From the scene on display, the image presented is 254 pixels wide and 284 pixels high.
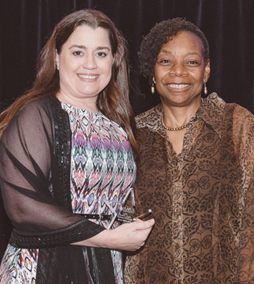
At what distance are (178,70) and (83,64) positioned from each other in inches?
26.5

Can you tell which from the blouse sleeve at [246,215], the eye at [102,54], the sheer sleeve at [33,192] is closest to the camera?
the sheer sleeve at [33,192]

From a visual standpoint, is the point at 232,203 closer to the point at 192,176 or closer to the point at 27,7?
the point at 192,176

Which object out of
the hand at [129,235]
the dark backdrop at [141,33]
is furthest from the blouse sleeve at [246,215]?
the dark backdrop at [141,33]

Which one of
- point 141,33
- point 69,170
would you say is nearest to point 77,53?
point 69,170

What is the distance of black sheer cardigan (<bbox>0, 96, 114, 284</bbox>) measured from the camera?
206cm

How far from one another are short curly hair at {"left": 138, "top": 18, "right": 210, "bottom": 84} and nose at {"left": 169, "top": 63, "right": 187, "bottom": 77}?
0.41 feet

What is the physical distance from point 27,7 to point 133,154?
1.94 metres

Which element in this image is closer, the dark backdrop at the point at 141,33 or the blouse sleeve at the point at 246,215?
the blouse sleeve at the point at 246,215

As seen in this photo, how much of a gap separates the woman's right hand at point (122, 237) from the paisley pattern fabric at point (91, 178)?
126mm

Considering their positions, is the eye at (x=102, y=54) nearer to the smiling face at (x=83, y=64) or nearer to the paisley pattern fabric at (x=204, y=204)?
the smiling face at (x=83, y=64)

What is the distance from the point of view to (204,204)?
273 centimetres

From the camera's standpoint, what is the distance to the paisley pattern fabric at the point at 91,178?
2.14 m

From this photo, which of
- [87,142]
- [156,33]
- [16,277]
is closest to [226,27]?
[156,33]

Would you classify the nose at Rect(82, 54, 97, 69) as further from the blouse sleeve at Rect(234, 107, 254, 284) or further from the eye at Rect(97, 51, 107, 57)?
the blouse sleeve at Rect(234, 107, 254, 284)
